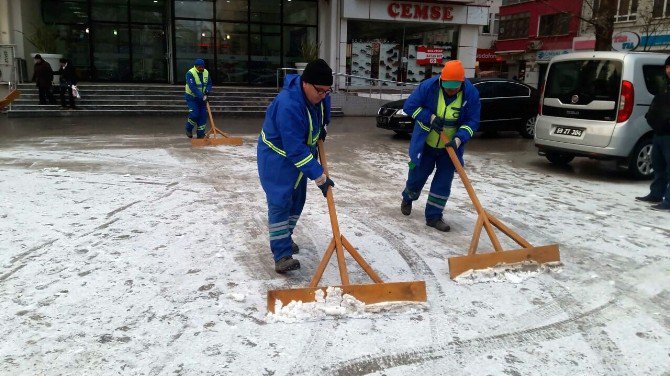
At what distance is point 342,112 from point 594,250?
13924 millimetres

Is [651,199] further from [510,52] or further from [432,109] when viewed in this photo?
[510,52]

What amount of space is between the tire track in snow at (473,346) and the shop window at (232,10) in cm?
1890

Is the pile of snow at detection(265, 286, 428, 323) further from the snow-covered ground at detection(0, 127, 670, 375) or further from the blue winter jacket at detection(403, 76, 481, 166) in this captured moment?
the blue winter jacket at detection(403, 76, 481, 166)

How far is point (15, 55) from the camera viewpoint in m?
16.6

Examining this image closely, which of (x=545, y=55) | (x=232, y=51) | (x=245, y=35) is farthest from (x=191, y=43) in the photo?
(x=545, y=55)

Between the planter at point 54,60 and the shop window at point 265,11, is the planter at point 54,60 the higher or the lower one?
the lower one

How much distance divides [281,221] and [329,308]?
83 cm

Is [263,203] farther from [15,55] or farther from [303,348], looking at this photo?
[15,55]

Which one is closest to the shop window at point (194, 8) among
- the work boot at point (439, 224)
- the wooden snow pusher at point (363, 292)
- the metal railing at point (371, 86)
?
the metal railing at point (371, 86)

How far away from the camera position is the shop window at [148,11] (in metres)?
19.2

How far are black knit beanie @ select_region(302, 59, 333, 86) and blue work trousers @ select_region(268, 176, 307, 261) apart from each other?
79cm

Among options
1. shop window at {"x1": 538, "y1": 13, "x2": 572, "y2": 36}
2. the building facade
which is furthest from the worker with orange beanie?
shop window at {"x1": 538, "y1": 13, "x2": 572, "y2": 36}

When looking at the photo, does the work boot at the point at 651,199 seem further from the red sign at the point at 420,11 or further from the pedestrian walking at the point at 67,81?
the red sign at the point at 420,11

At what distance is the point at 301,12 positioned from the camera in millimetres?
20719
